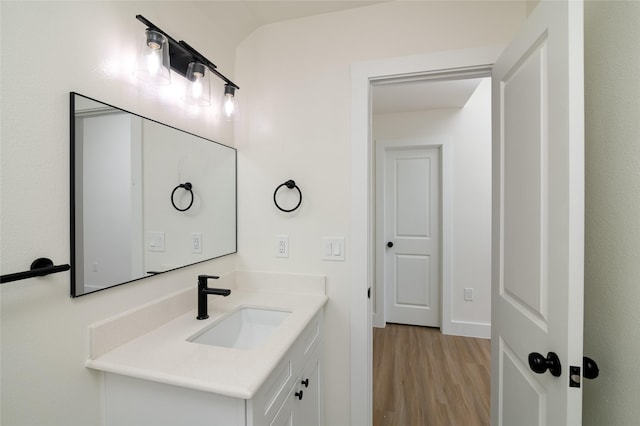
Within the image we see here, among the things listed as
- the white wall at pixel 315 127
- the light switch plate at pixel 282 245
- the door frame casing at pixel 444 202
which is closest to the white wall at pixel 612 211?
the white wall at pixel 315 127

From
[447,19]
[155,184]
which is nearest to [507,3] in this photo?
[447,19]

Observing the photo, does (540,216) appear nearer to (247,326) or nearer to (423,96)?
(247,326)

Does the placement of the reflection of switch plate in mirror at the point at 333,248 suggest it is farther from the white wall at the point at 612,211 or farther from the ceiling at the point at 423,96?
the ceiling at the point at 423,96

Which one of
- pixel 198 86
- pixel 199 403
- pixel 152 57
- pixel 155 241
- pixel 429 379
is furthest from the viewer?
pixel 429 379

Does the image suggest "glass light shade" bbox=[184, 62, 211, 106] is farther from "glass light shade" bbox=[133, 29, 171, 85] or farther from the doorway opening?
the doorway opening

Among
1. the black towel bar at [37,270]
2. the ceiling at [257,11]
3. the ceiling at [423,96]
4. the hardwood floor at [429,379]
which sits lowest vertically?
the hardwood floor at [429,379]

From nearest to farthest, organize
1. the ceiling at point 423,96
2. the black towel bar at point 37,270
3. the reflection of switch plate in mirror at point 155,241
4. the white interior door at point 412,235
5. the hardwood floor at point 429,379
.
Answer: the black towel bar at point 37,270 < the reflection of switch plate in mirror at point 155,241 < the hardwood floor at point 429,379 < the ceiling at point 423,96 < the white interior door at point 412,235

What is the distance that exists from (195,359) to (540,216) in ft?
3.88

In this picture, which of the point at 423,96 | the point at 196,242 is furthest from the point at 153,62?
the point at 423,96

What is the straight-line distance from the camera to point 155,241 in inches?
46.8

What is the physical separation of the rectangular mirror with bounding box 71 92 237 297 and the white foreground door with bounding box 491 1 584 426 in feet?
4.49

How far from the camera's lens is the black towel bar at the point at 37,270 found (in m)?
0.67

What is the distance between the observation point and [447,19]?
142 centimetres

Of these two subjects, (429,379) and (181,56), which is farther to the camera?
(429,379)
